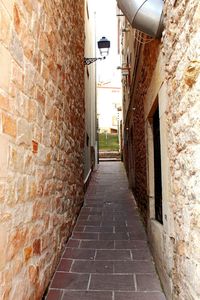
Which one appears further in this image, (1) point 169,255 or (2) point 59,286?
(2) point 59,286

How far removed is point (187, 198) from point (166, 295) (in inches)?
49.0

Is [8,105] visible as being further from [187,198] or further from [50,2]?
[50,2]

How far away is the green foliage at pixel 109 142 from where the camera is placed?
21.2 meters

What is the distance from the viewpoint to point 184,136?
191 cm

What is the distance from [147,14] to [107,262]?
2.89 m

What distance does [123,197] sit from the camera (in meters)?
7.05

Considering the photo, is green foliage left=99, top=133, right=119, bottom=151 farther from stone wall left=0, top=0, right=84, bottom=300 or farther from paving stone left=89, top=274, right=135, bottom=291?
paving stone left=89, top=274, right=135, bottom=291

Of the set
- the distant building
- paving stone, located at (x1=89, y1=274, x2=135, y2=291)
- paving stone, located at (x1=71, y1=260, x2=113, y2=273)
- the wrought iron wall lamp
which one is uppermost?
the distant building

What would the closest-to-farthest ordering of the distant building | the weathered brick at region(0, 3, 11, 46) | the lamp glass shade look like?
1. the weathered brick at region(0, 3, 11, 46)
2. the lamp glass shade
3. the distant building

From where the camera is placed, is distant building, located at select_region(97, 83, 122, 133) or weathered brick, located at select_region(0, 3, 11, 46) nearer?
weathered brick, located at select_region(0, 3, 11, 46)

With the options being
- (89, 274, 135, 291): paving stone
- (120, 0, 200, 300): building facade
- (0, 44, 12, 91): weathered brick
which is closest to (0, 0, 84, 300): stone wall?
(0, 44, 12, 91): weathered brick

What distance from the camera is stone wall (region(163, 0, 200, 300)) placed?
64.7 inches

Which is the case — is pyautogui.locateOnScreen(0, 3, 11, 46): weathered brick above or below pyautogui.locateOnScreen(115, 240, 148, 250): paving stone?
above

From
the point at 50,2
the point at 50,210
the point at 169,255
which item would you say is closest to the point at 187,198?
the point at 169,255
